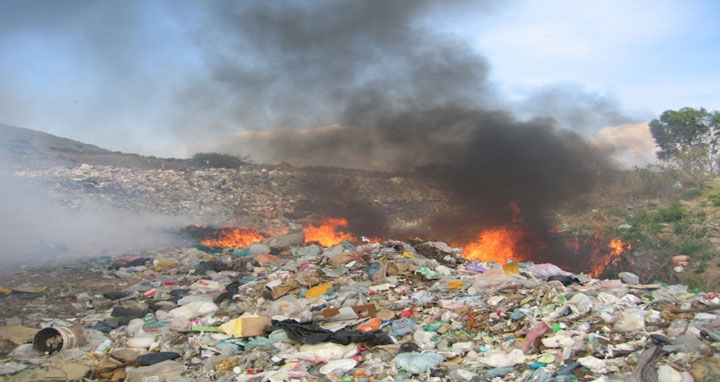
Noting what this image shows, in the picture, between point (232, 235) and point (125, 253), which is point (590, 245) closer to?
point (232, 235)

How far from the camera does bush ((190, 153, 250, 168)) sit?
21.4 metres

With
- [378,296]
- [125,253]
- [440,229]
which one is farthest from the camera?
[440,229]

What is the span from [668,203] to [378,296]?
436 inches

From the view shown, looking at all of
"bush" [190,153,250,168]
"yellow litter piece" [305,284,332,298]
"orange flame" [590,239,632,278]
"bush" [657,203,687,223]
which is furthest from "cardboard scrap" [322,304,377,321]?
"bush" [190,153,250,168]

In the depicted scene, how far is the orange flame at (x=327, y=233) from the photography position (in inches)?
505

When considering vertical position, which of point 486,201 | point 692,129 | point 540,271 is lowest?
point 540,271

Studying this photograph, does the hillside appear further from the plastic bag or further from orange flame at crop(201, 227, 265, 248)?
the plastic bag

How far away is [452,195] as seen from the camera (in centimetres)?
1809

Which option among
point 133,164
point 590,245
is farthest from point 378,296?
point 133,164

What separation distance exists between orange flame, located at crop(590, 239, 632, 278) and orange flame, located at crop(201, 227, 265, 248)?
27.1 feet

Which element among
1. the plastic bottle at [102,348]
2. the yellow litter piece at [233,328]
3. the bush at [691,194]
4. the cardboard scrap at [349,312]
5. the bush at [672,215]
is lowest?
the plastic bottle at [102,348]

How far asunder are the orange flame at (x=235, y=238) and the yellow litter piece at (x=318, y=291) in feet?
18.0

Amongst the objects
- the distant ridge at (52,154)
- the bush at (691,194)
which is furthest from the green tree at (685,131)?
the distant ridge at (52,154)

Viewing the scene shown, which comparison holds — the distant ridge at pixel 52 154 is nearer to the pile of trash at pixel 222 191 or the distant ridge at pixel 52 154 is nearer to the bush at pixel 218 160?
the bush at pixel 218 160
